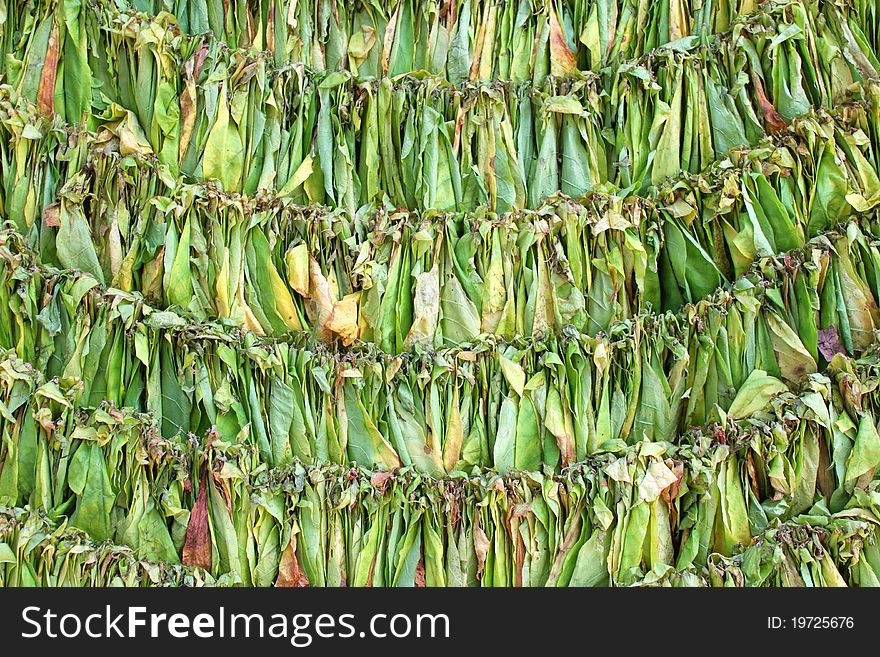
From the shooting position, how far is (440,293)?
4.60ft

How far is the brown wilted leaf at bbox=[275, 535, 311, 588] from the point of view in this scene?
1.33m

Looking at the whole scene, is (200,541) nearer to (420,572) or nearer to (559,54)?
(420,572)

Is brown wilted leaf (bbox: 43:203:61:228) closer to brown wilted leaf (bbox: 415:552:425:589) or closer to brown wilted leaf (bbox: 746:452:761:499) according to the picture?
brown wilted leaf (bbox: 415:552:425:589)

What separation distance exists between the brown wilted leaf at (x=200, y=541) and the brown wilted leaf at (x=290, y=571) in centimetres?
10

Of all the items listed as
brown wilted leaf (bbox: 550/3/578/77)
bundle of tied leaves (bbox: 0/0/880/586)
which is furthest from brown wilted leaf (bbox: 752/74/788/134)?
brown wilted leaf (bbox: 550/3/578/77)

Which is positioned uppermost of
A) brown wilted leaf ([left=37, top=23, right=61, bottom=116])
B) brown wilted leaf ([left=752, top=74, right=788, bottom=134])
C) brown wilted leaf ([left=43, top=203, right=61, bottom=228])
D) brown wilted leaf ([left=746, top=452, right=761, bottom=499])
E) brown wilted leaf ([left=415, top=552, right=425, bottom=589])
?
brown wilted leaf ([left=37, top=23, right=61, bottom=116])

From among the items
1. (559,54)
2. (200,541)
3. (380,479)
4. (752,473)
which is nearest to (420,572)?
→ (380,479)

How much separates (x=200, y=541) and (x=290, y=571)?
0.13m

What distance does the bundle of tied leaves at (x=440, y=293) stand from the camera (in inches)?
52.3

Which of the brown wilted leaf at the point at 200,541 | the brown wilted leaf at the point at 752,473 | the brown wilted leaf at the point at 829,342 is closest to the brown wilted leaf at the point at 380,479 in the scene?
the brown wilted leaf at the point at 200,541

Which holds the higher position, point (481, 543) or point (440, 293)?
point (440, 293)

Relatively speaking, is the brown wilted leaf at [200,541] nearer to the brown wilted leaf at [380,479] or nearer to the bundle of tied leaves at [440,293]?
the bundle of tied leaves at [440,293]

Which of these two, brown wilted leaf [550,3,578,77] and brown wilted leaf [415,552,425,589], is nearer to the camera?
brown wilted leaf [415,552,425,589]
